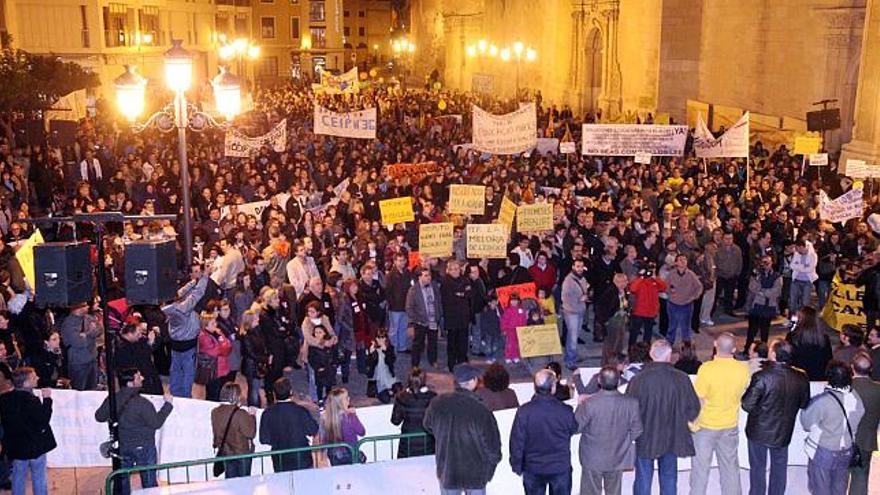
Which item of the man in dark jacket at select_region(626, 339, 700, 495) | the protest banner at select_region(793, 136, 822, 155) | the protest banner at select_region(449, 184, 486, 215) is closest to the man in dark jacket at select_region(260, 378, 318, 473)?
the man in dark jacket at select_region(626, 339, 700, 495)

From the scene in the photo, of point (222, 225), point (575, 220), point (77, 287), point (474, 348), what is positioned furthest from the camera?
point (575, 220)

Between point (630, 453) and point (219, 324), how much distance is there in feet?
17.6

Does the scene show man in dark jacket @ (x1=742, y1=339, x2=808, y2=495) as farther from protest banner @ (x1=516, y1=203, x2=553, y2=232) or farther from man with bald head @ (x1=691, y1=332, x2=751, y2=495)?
protest banner @ (x1=516, y1=203, x2=553, y2=232)

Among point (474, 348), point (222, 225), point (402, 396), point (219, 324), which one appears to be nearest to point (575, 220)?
point (474, 348)

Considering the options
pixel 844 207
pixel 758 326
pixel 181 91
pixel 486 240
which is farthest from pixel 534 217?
pixel 181 91

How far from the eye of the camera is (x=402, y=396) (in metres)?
8.97

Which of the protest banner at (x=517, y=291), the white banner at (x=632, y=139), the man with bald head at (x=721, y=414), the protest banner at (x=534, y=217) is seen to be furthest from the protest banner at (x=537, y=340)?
the white banner at (x=632, y=139)

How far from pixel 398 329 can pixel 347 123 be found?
917 centimetres

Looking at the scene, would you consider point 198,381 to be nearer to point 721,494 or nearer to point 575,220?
point 721,494

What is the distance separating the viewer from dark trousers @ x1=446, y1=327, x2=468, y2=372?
13.2 m

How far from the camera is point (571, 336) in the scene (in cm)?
1337

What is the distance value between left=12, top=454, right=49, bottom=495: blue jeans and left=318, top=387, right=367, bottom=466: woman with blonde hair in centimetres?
264

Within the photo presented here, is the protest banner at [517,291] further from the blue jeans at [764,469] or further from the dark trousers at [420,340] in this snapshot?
the blue jeans at [764,469]

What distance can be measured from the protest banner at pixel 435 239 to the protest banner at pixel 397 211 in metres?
1.53
